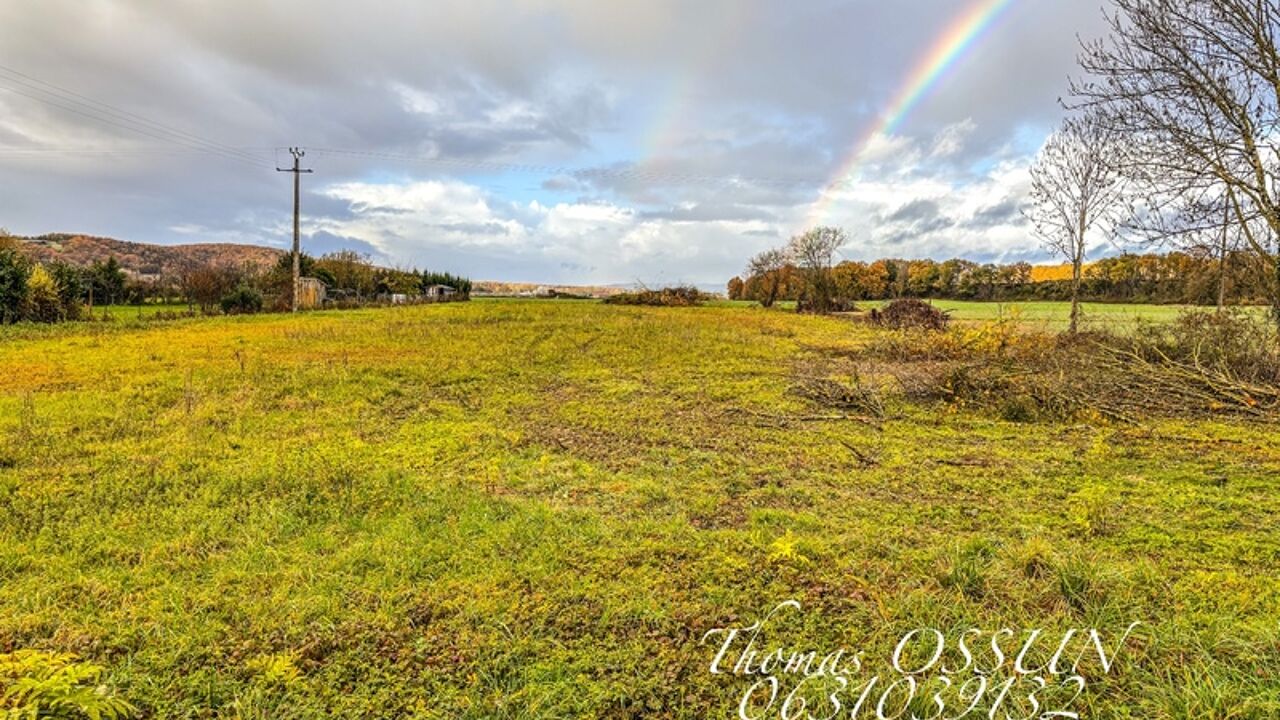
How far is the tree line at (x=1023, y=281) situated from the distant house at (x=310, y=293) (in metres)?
40.3

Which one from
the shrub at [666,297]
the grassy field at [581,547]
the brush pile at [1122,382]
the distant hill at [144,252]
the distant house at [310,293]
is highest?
the distant hill at [144,252]

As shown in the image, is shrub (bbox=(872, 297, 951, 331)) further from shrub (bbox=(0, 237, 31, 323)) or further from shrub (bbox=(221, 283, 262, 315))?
shrub (bbox=(0, 237, 31, 323))

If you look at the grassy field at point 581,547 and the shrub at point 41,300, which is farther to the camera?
the shrub at point 41,300

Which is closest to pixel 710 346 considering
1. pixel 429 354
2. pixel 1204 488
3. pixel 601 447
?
pixel 429 354

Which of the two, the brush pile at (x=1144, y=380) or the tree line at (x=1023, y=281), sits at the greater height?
the tree line at (x=1023, y=281)

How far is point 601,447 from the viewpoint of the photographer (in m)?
7.26

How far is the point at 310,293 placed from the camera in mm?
39812

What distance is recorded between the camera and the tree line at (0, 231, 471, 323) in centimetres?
2084

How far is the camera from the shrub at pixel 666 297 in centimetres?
4884

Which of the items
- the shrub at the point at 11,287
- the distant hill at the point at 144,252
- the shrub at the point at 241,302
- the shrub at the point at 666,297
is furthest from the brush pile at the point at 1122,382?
the distant hill at the point at 144,252

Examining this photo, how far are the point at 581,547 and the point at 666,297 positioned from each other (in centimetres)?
4544

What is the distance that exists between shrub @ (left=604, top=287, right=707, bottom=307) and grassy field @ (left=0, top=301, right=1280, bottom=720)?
39961mm

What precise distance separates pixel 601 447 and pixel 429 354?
9152 millimetres

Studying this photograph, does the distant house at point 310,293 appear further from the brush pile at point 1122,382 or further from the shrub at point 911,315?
the brush pile at point 1122,382
